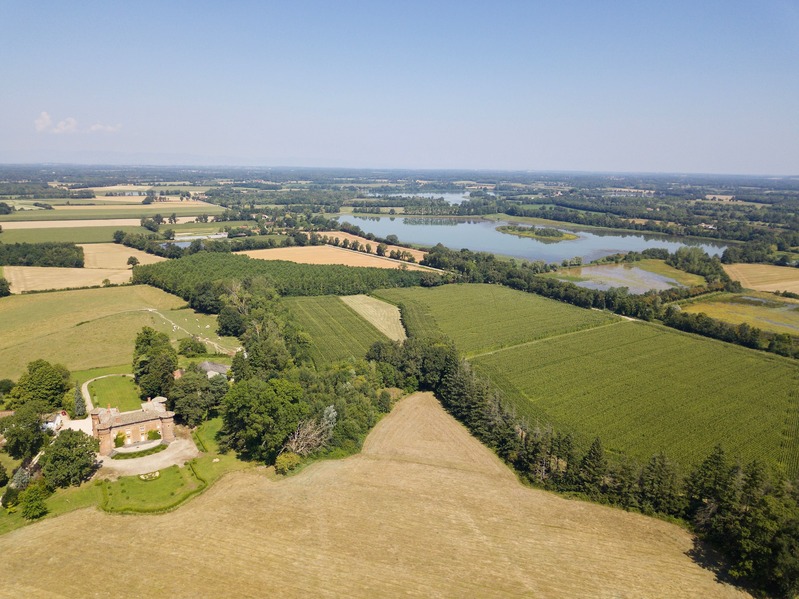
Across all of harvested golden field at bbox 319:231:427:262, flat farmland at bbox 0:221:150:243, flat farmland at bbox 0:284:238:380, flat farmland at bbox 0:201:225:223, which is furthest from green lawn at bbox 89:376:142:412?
flat farmland at bbox 0:201:225:223

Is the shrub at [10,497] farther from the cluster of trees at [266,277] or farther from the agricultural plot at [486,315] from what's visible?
the agricultural plot at [486,315]

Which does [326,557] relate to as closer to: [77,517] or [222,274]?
[77,517]

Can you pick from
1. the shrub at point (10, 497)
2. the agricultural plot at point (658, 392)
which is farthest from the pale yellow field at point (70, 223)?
the agricultural plot at point (658, 392)

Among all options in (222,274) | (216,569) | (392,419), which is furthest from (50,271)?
(216,569)

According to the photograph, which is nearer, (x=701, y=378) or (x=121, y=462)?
(x=121, y=462)

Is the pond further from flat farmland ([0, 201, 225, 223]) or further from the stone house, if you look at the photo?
flat farmland ([0, 201, 225, 223])

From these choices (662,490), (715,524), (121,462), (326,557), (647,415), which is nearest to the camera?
(326,557)

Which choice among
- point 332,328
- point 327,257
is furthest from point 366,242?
point 332,328

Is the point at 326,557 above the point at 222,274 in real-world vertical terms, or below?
below
